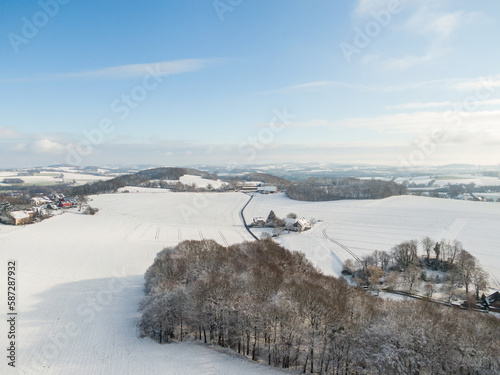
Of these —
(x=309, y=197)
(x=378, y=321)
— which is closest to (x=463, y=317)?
(x=378, y=321)

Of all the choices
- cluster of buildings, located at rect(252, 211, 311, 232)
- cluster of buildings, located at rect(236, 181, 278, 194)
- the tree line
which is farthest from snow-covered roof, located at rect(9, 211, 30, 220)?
cluster of buildings, located at rect(236, 181, 278, 194)

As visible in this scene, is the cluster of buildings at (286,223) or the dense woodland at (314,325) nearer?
the dense woodland at (314,325)

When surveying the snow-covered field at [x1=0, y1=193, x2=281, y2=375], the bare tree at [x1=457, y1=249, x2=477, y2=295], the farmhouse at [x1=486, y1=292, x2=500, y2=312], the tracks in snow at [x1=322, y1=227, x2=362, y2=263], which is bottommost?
the snow-covered field at [x1=0, y1=193, x2=281, y2=375]

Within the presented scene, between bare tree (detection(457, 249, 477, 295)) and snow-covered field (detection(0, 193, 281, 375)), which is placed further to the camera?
bare tree (detection(457, 249, 477, 295))

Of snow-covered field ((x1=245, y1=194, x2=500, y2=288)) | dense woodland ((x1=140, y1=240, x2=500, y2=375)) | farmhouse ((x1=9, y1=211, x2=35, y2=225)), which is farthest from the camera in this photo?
farmhouse ((x1=9, y1=211, x2=35, y2=225))

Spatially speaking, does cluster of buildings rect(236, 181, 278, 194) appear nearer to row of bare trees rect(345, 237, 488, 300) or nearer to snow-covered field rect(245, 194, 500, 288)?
snow-covered field rect(245, 194, 500, 288)

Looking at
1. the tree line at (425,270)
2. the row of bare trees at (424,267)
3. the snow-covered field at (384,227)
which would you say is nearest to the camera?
the tree line at (425,270)

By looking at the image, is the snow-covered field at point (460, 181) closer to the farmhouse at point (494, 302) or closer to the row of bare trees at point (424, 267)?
the row of bare trees at point (424, 267)

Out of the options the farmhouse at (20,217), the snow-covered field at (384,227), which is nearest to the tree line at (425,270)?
the snow-covered field at (384,227)
